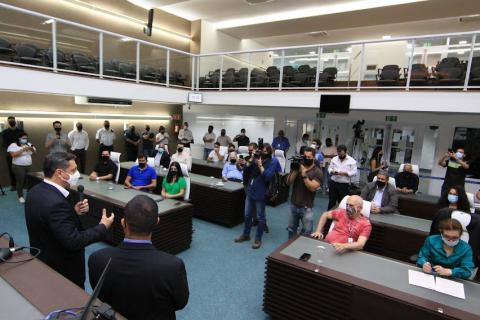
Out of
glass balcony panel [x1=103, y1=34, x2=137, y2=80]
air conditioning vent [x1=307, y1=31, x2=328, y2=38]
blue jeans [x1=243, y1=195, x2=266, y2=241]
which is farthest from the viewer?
air conditioning vent [x1=307, y1=31, x2=328, y2=38]

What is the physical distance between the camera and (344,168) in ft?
A: 19.3

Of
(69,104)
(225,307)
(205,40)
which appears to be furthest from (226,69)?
(225,307)

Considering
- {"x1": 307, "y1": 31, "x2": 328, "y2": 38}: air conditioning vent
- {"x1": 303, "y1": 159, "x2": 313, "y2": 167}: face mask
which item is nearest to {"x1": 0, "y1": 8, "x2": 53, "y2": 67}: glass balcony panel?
{"x1": 303, "y1": 159, "x2": 313, "y2": 167}: face mask

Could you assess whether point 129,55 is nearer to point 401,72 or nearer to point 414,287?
point 401,72

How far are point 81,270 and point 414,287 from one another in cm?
264

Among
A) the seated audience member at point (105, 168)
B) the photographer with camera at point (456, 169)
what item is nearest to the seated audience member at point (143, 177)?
the seated audience member at point (105, 168)

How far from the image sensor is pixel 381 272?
2576 millimetres

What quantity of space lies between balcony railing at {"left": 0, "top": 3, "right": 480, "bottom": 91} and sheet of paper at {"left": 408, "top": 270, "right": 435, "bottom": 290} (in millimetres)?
4678

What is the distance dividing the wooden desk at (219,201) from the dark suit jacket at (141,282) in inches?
154

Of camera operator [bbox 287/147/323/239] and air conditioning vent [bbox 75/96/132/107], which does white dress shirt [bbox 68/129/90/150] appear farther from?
camera operator [bbox 287/147/323/239]

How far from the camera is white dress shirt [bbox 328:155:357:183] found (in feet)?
19.2

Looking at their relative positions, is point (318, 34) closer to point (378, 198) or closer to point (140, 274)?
point (378, 198)

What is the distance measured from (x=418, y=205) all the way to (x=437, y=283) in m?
3.31

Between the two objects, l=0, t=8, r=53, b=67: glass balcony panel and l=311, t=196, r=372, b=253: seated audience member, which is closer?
l=311, t=196, r=372, b=253: seated audience member
